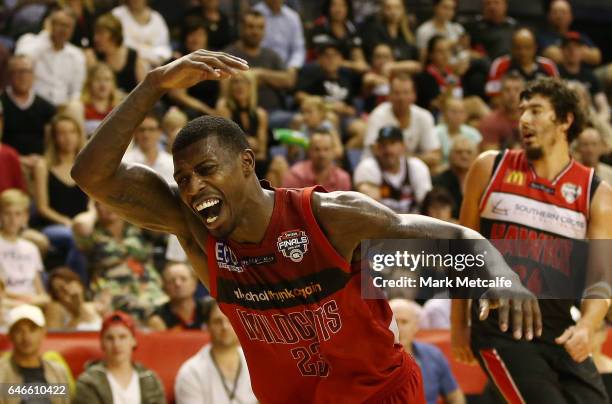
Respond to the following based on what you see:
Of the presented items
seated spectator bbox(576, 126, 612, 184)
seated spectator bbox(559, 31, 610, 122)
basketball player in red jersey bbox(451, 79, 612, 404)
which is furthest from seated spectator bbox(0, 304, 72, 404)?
seated spectator bbox(559, 31, 610, 122)

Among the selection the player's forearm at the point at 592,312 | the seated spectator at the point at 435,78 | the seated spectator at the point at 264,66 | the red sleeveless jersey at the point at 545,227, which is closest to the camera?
the player's forearm at the point at 592,312

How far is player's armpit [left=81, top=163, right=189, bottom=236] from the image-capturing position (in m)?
4.79

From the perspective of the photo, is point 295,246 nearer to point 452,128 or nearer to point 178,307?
point 178,307

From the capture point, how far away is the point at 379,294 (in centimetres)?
477

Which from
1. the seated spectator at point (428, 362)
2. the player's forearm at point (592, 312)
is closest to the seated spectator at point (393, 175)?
the seated spectator at point (428, 362)

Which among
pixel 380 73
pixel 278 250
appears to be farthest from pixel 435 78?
pixel 278 250

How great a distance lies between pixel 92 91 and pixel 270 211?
6.46 meters

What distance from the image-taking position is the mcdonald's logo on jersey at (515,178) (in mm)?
6082

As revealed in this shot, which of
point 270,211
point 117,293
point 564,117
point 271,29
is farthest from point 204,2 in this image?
point 270,211

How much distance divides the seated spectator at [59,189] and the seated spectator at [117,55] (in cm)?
156

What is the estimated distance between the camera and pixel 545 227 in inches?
235

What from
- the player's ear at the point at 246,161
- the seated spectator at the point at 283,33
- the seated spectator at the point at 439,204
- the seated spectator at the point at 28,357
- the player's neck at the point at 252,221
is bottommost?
the seated spectator at the point at 28,357

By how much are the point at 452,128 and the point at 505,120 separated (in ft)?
2.11

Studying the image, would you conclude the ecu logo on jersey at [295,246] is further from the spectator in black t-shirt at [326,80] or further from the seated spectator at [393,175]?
the spectator in black t-shirt at [326,80]
